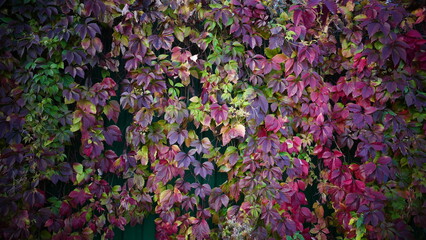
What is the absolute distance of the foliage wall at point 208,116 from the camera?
1868 millimetres

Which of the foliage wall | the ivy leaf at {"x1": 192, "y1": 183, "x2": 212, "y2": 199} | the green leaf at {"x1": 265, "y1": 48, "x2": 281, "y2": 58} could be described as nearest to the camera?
the foliage wall

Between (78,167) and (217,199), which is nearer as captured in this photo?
(78,167)

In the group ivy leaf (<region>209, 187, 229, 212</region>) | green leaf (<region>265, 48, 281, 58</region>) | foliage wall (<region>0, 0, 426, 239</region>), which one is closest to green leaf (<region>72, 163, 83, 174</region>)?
foliage wall (<region>0, 0, 426, 239</region>)

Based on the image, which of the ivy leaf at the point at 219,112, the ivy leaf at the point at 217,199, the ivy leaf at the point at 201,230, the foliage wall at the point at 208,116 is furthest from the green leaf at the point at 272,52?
the ivy leaf at the point at 201,230

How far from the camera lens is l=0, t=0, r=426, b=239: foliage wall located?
1868 mm

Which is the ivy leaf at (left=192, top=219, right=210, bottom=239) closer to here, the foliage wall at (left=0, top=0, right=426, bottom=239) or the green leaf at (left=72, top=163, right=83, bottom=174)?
the foliage wall at (left=0, top=0, right=426, bottom=239)

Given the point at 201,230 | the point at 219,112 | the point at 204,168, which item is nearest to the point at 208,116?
the point at 219,112

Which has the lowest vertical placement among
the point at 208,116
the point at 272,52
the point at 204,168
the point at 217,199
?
the point at 217,199

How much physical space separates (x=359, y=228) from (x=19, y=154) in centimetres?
197

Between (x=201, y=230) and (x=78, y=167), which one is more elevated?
(x=78, y=167)

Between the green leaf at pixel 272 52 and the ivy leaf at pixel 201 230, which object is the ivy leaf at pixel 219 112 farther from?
the ivy leaf at pixel 201 230

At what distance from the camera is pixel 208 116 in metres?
1.98

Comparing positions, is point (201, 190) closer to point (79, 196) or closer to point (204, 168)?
point (204, 168)

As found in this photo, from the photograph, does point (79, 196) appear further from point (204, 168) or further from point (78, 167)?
point (204, 168)
